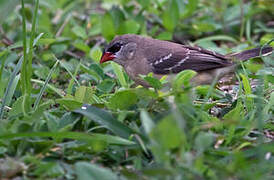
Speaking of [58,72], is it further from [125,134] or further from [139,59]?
→ [125,134]

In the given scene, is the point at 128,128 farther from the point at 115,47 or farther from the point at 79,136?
the point at 115,47

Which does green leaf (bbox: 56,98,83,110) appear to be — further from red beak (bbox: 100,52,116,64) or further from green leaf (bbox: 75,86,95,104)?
red beak (bbox: 100,52,116,64)

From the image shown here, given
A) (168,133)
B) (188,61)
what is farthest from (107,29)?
(168,133)

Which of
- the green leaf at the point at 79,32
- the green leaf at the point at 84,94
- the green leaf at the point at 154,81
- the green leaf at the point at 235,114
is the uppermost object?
the green leaf at the point at 154,81

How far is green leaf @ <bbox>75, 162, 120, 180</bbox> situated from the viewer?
10.2 feet

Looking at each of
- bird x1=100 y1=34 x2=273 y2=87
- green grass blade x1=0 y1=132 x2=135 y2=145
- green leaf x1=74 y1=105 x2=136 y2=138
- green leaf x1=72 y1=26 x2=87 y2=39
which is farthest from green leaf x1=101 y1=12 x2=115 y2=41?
green grass blade x1=0 y1=132 x2=135 y2=145

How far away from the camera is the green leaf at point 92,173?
312 centimetres

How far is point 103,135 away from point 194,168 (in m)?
0.87

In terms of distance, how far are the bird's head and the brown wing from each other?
0.32 m

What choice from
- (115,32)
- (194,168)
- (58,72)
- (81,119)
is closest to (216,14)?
(115,32)

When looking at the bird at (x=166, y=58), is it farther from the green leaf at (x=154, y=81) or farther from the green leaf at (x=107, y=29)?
the green leaf at (x=154, y=81)

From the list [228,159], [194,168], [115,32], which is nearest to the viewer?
[194,168]

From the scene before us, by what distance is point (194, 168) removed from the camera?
303cm

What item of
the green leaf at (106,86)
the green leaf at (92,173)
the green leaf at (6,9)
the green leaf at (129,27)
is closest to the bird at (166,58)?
the green leaf at (106,86)
